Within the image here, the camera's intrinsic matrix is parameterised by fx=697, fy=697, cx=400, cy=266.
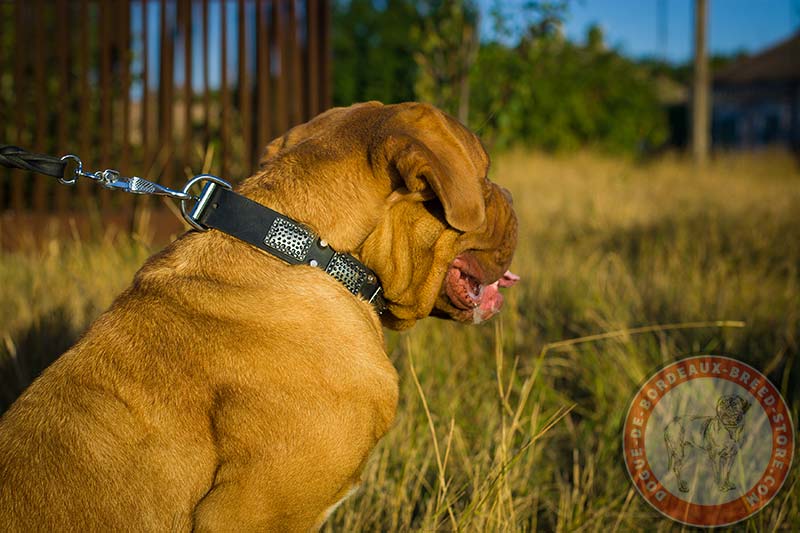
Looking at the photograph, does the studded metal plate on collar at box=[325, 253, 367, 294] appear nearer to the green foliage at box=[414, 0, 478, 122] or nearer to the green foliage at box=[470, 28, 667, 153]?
the green foliage at box=[414, 0, 478, 122]

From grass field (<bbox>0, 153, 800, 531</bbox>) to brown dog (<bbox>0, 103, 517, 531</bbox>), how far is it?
1.80ft

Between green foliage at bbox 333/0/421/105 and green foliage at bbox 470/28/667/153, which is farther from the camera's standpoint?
green foliage at bbox 470/28/667/153

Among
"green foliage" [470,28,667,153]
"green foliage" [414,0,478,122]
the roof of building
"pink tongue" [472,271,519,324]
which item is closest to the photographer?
"pink tongue" [472,271,519,324]

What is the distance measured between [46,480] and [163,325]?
478mm

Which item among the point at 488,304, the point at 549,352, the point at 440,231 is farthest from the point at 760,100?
the point at 440,231

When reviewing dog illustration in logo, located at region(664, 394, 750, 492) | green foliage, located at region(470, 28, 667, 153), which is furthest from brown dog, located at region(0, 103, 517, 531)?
green foliage, located at region(470, 28, 667, 153)

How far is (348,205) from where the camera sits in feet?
7.11

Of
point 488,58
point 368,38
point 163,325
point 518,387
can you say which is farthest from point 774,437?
point 368,38

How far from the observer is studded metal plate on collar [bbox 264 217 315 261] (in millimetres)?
2055

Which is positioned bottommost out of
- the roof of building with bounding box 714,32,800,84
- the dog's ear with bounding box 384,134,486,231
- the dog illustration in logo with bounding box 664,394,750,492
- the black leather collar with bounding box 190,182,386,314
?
the dog illustration in logo with bounding box 664,394,750,492

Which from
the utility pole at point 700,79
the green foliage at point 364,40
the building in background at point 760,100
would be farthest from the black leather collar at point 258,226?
the building in background at point 760,100

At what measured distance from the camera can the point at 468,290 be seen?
254 cm

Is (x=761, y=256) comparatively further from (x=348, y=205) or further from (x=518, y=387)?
(x=348, y=205)

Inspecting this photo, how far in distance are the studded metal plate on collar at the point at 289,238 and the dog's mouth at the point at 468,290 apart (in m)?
0.59
